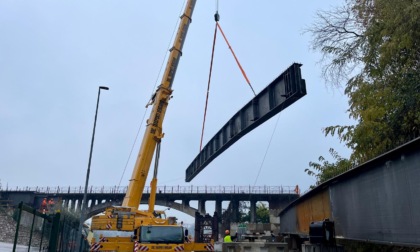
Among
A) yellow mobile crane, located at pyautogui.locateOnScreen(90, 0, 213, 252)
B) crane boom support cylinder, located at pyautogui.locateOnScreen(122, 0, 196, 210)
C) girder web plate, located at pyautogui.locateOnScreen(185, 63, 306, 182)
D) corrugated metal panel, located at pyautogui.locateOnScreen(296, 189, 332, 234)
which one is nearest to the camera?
corrugated metal panel, located at pyautogui.locateOnScreen(296, 189, 332, 234)

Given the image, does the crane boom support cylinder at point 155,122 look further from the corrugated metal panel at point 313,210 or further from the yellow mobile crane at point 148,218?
the corrugated metal panel at point 313,210

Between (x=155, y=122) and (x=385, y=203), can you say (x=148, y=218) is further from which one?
(x=385, y=203)

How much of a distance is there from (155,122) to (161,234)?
5.79 metres

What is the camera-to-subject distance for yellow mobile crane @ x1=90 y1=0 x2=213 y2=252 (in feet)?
46.0

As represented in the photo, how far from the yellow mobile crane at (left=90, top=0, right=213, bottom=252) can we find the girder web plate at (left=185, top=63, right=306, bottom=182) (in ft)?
10.2

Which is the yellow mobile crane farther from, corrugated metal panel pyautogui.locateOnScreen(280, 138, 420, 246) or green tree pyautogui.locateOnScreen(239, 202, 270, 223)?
green tree pyautogui.locateOnScreen(239, 202, 270, 223)

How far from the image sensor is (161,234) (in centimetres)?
1412

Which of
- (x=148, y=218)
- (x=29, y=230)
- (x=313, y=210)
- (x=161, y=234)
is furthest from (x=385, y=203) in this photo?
(x=148, y=218)

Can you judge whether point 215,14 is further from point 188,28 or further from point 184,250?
point 184,250

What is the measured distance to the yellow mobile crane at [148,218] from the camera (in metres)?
14.0

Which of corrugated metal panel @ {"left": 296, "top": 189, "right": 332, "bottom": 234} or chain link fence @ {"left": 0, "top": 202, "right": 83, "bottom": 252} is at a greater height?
corrugated metal panel @ {"left": 296, "top": 189, "right": 332, "bottom": 234}

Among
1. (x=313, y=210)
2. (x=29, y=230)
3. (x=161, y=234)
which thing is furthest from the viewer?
(x=161, y=234)

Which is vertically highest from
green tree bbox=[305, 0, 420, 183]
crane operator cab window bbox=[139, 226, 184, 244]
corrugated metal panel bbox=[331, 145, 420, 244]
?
green tree bbox=[305, 0, 420, 183]

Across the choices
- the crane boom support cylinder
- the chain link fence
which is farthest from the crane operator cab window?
the chain link fence
